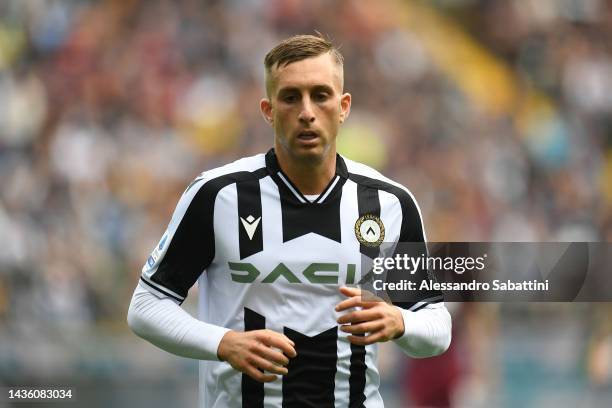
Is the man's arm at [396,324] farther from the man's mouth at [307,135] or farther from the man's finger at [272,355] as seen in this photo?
the man's mouth at [307,135]

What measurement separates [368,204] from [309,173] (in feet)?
0.77

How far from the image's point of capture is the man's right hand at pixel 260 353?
3.16 metres

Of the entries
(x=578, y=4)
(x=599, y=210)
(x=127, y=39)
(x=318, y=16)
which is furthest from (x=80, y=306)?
(x=578, y=4)

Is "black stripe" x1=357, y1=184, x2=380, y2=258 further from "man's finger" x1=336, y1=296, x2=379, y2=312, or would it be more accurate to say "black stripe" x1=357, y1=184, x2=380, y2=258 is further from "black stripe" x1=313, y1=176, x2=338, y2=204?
"man's finger" x1=336, y1=296, x2=379, y2=312

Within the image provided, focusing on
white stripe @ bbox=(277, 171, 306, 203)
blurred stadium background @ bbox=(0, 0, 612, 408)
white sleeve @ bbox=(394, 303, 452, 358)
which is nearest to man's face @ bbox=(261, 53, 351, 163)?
white stripe @ bbox=(277, 171, 306, 203)

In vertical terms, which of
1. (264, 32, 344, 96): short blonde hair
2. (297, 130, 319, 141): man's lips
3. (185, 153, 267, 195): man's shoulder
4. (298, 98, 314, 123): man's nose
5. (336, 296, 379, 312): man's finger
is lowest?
(336, 296, 379, 312): man's finger

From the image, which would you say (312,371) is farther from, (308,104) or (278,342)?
(308,104)

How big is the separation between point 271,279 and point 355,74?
27.4 ft

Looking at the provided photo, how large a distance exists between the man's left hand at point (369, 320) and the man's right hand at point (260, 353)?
19 centimetres

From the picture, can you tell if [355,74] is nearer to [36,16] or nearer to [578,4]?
[578,4]

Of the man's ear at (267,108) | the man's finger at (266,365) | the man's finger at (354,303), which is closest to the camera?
the man's finger at (266,365)

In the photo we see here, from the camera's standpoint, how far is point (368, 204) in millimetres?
3662

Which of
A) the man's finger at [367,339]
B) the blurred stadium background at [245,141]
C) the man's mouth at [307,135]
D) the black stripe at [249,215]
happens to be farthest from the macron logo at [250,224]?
the blurred stadium background at [245,141]

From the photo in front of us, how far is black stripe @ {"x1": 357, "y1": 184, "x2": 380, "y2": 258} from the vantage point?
3584mm
